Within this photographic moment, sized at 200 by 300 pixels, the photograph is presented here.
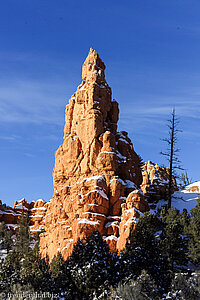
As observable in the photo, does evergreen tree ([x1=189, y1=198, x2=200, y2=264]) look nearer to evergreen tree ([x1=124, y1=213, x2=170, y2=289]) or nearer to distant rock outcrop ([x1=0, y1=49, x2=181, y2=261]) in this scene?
evergreen tree ([x1=124, y1=213, x2=170, y2=289])

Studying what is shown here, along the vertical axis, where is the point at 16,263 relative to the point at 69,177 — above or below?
below

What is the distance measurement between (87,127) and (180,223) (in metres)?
28.9

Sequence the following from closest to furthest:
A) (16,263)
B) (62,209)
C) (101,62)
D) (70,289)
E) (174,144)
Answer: (70,289) → (16,263) → (174,144) → (62,209) → (101,62)

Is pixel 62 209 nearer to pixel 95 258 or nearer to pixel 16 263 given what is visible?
pixel 16 263

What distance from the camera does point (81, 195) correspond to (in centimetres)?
5469

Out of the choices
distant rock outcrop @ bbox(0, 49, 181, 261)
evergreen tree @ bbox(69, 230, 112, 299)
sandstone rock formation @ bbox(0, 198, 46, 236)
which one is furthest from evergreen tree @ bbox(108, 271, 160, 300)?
sandstone rock formation @ bbox(0, 198, 46, 236)

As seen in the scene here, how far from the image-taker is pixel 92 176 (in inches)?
2277

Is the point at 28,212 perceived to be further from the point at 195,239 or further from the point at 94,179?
the point at 195,239

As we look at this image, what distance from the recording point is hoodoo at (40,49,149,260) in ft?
167

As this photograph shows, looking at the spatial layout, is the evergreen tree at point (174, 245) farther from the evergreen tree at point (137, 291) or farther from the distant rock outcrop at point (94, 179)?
the evergreen tree at point (137, 291)

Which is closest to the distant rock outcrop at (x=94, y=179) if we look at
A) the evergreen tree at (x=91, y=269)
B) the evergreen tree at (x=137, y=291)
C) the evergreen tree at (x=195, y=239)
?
the evergreen tree at (x=195, y=239)

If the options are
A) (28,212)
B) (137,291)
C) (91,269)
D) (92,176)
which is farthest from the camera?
(28,212)

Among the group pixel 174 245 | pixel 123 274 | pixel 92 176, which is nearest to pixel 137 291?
pixel 123 274

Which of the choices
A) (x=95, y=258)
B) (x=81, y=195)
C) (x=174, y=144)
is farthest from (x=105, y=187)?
(x=95, y=258)
